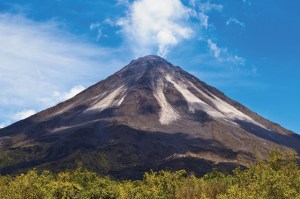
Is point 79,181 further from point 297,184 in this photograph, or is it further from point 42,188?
point 297,184

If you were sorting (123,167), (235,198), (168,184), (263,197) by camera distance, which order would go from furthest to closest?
(123,167)
(168,184)
(263,197)
(235,198)

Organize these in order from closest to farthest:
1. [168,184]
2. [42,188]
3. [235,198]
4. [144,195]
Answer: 1. [235,198]
2. [42,188]
3. [144,195]
4. [168,184]

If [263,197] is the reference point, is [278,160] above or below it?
above

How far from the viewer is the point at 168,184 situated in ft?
236

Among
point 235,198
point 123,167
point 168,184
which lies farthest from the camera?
point 123,167

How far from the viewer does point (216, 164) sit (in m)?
195

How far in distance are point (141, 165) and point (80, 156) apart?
27379 millimetres

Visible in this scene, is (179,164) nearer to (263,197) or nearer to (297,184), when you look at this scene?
(297,184)

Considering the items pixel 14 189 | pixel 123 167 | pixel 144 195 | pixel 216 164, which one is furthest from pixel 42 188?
pixel 216 164

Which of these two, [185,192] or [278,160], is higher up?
[278,160]

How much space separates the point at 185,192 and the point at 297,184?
1628cm

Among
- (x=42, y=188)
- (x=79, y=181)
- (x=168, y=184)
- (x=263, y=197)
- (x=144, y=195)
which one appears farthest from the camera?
(x=79, y=181)

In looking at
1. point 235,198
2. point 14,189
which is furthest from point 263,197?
point 14,189

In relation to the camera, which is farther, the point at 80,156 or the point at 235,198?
the point at 80,156
